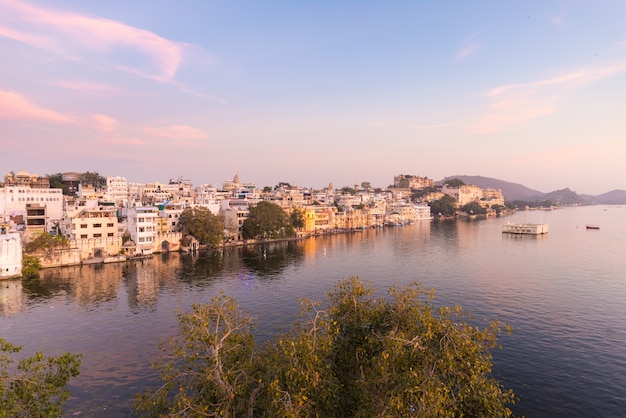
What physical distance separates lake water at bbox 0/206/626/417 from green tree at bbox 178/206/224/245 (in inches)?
178

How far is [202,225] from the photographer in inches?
2918

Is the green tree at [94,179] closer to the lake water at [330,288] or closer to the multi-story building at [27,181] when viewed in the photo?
the multi-story building at [27,181]

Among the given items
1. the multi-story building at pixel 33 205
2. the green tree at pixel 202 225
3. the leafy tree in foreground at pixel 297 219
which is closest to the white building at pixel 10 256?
the multi-story building at pixel 33 205

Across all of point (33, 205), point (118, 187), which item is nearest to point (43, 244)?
point (33, 205)

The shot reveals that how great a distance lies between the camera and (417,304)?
14367mm

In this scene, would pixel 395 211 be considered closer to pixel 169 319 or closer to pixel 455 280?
pixel 455 280

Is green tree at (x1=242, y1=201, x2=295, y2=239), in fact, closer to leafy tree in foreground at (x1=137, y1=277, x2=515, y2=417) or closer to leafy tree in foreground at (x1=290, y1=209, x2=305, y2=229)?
leafy tree in foreground at (x1=290, y1=209, x2=305, y2=229)

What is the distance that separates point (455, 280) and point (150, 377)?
38.1m

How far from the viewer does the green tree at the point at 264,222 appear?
8488 cm

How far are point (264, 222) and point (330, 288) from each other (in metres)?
42.3

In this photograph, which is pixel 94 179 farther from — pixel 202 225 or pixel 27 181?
pixel 202 225

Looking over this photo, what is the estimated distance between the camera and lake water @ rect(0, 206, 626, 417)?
22875mm

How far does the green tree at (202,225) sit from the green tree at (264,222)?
10.1m

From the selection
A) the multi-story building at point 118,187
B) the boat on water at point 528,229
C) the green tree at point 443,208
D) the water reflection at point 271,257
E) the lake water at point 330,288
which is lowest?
the lake water at point 330,288
